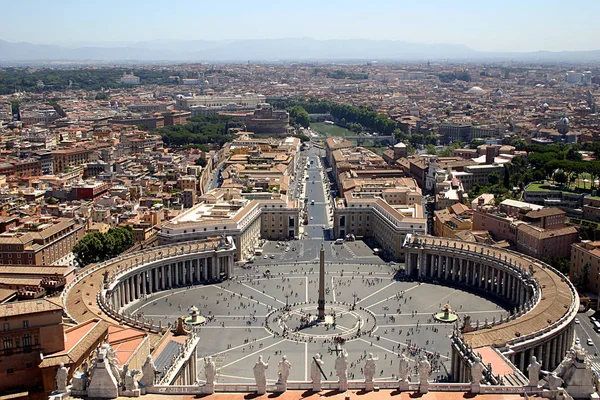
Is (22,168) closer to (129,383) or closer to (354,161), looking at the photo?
(354,161)

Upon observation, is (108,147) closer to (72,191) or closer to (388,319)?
(72,191)

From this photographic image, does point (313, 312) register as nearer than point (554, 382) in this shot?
No

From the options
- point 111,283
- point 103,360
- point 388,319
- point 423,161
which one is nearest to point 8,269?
point 111,283

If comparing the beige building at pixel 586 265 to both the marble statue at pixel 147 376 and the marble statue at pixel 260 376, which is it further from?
the marble statue at pixel 147 376

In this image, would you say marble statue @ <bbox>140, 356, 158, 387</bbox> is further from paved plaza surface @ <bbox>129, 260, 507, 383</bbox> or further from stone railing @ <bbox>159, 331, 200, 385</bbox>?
paved plaza surface @ <bbox>129, 260, 507, 383</bbox>

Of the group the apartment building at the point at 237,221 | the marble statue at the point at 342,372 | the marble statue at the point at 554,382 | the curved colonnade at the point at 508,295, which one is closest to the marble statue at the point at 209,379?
the marble statue at the point at 342,372

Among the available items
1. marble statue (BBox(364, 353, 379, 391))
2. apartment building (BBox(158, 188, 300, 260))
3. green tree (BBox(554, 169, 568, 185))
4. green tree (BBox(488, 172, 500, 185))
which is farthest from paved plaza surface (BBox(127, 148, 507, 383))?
green tree (BBox(488, 172, 500, 185))

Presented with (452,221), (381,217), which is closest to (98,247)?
(381,217)
